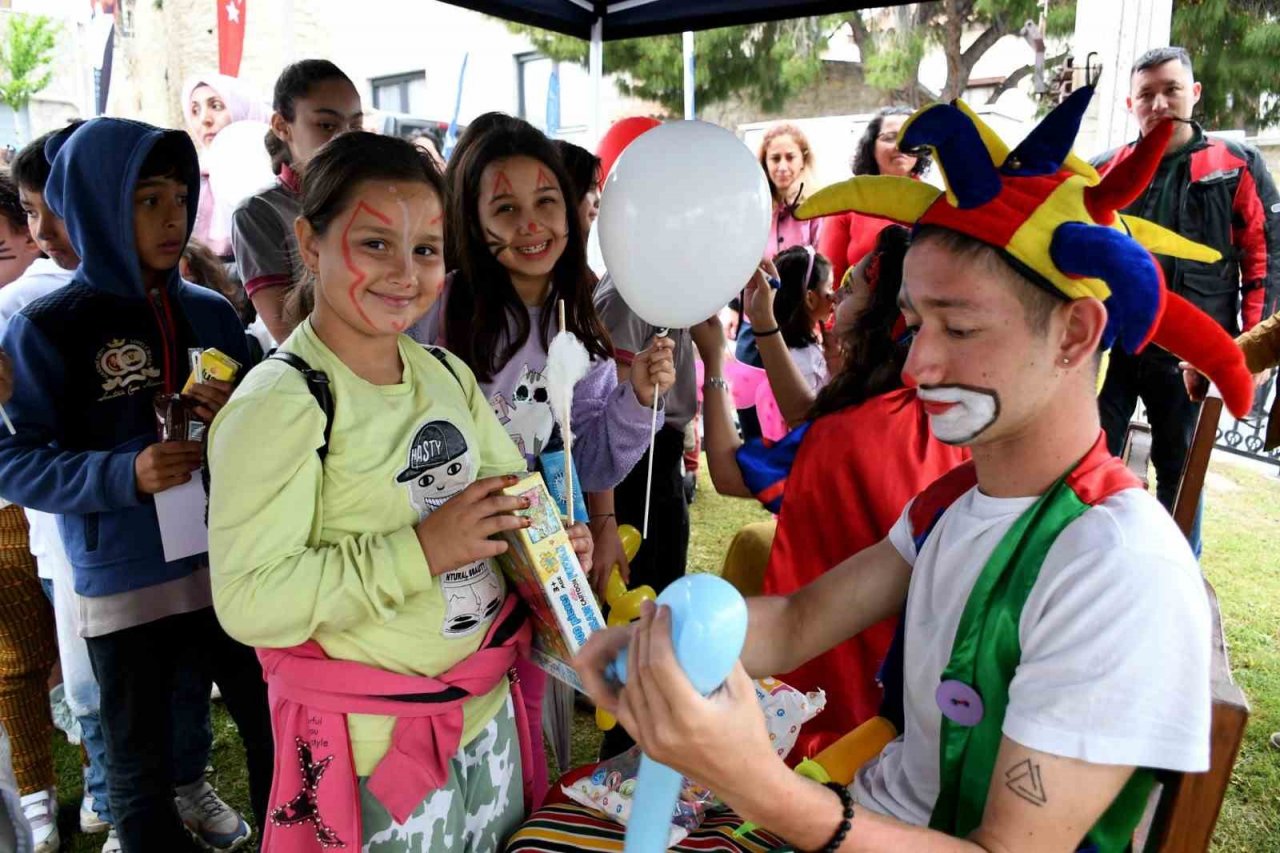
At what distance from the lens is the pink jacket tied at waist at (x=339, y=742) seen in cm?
130

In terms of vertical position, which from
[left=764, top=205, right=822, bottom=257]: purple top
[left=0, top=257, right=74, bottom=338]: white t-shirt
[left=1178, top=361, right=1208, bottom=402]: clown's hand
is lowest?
[left=1178, top=361, right=1208, bottom=402]: clown's hand

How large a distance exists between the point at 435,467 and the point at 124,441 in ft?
2.86

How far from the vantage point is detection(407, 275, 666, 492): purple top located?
195 cm

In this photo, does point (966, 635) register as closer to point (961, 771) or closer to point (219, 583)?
point (961, 771)

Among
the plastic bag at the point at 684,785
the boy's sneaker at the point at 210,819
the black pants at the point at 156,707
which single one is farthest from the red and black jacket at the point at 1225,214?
the boy's sneaker at the point at 210,819

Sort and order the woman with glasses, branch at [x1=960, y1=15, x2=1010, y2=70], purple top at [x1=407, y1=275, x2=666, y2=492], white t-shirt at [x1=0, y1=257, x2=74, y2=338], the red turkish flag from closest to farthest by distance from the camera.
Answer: purple top at [x1=407, y1=275, x2=666, y2=492]
white t-shirt at [x1=0, y1=257, x2=74, y2=338]
the woman with glasses
the red turkish flag
branch at [x1=960, y1=15, x2=1010, y2=70]

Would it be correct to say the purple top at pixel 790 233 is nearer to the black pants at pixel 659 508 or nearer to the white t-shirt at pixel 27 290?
the black pants at pixel 659 508

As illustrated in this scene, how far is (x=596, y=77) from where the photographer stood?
15.8 ft

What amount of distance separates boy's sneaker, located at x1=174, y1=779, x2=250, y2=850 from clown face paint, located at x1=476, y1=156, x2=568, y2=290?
1.75 m

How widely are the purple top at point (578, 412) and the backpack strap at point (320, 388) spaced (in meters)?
0.64

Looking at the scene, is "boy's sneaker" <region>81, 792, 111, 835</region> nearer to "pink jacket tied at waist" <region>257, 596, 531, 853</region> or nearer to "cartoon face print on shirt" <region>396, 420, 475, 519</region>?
"pink jacket tied at waist" <region>257, 596, 531, 853</region>

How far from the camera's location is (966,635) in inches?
43.1

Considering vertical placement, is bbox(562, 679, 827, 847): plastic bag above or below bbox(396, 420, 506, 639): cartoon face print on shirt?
below

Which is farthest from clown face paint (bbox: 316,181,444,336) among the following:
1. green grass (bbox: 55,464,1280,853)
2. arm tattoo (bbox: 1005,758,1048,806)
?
green grass (bbox: 55,464,1280,853)
